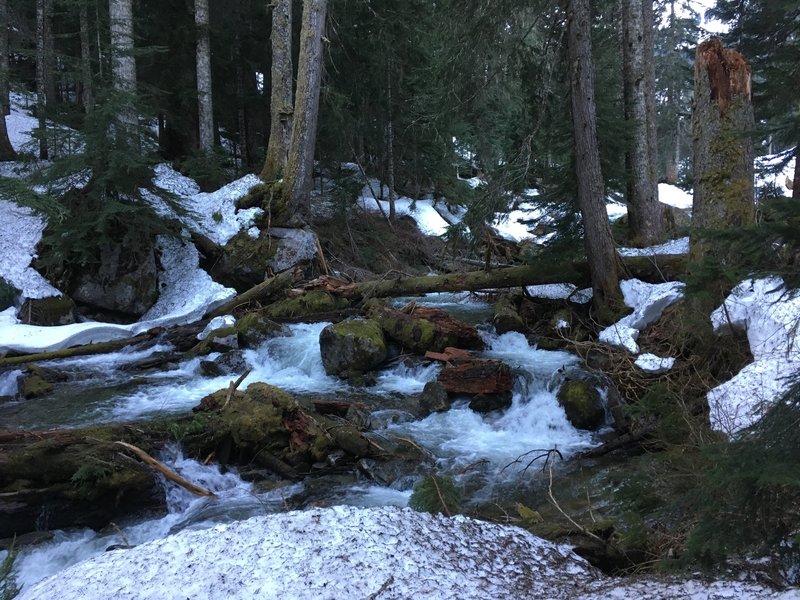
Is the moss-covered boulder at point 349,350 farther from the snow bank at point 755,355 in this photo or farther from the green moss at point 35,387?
the snow bank at point 755,355

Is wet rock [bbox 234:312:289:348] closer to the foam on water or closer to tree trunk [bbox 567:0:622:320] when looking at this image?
the foam on water

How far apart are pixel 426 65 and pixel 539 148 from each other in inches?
463

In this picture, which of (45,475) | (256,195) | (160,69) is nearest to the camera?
(45,475)

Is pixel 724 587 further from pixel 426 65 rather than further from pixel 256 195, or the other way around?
pixel 426 65

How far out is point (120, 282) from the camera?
1205 centimetres

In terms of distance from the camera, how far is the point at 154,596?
9.59 feet

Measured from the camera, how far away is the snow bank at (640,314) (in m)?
7.66

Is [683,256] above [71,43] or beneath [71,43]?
beneath

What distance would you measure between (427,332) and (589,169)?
3.89 meters

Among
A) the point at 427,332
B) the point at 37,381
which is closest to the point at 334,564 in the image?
the point at 427,332

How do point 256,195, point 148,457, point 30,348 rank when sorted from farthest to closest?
point 256,195 < point 30,348 < point 148,457

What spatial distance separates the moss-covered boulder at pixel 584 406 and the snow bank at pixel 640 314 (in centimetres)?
90

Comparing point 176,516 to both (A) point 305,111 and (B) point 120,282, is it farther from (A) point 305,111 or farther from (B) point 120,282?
(A) point 305,111

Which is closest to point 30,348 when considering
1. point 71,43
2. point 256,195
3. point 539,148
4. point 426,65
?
point 256,195
